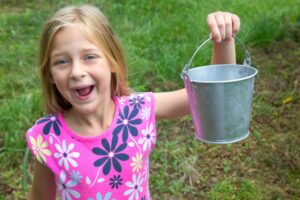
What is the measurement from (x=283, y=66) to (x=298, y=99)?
0.51m

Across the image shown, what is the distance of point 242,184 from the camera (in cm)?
253

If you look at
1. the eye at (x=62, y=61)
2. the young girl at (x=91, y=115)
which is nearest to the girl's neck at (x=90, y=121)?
the young girl at (x=91, y=115)

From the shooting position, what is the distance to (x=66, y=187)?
1.44 meters

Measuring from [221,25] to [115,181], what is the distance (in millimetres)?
611

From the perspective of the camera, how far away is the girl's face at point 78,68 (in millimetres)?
1317

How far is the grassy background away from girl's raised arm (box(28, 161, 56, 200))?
2.81ft

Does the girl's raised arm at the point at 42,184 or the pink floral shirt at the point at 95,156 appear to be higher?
the pink floral shirt at the point at 95,156

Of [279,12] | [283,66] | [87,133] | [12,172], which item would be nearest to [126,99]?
[87,133]

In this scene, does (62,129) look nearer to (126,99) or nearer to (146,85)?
(126,99)

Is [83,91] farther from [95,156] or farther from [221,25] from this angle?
[221,25]

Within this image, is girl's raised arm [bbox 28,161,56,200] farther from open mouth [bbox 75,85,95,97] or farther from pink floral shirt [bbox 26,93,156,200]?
open mouth [bbox 75,85,95,97]

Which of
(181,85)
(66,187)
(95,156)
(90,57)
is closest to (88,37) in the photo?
(90,57)

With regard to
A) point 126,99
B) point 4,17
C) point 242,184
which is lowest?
point 242,184

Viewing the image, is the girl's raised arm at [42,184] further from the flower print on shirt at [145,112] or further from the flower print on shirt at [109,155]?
the flower print on shirt at [145,112]
